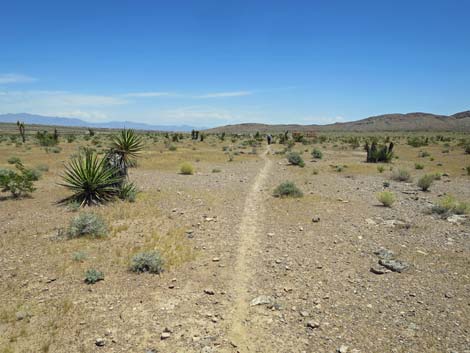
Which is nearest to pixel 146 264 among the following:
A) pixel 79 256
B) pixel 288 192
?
pixel 79 256

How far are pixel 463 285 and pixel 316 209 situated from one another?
5.79 meters

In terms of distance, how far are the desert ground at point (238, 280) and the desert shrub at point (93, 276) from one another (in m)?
0.10

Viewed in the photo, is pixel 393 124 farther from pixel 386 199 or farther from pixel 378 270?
pixel 378 270

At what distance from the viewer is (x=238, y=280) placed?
641 centimetres

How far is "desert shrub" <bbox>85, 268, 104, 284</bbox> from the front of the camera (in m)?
6.09

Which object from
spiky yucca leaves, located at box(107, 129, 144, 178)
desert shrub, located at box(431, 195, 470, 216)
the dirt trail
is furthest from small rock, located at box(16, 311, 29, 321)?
desert shrub, located at box(431, 195, 470, 216)

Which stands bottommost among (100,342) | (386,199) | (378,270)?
(100,342)

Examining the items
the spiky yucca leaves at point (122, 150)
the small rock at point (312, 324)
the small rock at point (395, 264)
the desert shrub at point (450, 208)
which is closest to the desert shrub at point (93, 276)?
the small rock at point (312, 324)

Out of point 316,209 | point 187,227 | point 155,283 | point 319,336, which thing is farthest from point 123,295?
point 316,209

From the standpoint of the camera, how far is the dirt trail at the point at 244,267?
473cm

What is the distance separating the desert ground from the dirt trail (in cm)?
3

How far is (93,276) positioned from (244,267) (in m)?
2.90

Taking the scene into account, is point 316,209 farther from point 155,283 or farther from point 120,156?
point 120,156

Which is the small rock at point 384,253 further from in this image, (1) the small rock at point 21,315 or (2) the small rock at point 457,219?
(1) the small rock at point 21,315
